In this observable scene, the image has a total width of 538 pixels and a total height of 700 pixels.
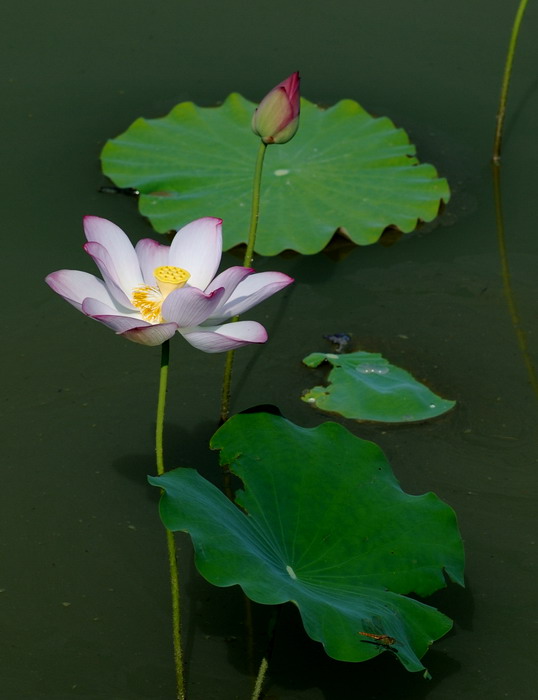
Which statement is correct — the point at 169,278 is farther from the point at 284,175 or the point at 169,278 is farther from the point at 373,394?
the point at 284,175

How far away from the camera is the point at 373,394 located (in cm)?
260

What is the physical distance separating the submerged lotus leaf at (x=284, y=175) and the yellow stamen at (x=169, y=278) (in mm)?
1086

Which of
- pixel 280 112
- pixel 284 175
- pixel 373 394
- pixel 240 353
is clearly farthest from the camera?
pixel 284 175

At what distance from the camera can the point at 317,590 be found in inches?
68.9

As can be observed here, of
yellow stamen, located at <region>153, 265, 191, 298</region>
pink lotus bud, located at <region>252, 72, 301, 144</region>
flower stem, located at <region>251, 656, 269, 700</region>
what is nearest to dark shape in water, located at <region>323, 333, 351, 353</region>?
pink lotus bud, located at <region>252, 72, 301, 144</region>

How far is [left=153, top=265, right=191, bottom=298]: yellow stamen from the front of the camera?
1.86 meters

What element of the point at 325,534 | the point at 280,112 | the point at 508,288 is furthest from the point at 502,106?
the point at 325,534

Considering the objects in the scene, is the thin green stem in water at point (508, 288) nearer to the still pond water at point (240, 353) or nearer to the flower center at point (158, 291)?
the still pond water at point (240, 353)

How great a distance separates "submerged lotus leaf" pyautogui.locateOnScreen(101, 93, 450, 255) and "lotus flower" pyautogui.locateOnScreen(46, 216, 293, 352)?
99cm

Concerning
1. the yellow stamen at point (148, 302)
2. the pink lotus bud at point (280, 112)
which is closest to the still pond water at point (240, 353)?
the yellow stamen at point (148, 302)

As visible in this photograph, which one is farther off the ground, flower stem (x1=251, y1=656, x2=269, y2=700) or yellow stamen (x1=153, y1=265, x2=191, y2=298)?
yellow stamen (x1=153, y1=265, x2=191, y2=298)

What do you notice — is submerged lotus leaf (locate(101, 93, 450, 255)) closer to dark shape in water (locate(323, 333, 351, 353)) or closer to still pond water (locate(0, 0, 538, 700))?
still pond water (locate(0, 0, 538, 700))

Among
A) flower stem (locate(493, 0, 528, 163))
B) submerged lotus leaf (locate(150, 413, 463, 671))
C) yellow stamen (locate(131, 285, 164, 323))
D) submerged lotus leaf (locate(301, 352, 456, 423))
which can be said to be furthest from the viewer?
flower stem (locate(493, 0, 528, 163))

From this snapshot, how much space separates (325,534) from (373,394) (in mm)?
750
